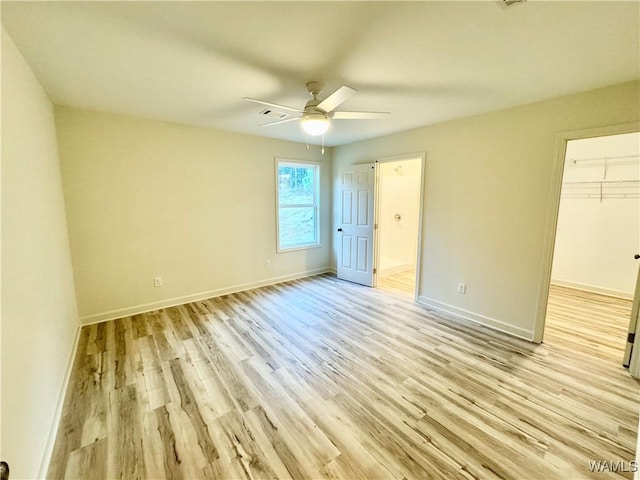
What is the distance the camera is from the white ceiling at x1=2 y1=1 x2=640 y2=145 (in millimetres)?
1410

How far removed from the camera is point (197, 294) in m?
3.92

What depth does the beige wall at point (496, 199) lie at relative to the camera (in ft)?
8.30

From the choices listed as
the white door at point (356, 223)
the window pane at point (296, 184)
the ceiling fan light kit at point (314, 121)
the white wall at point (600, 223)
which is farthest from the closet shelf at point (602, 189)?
the ceiling fan light kit at point (314, 121)

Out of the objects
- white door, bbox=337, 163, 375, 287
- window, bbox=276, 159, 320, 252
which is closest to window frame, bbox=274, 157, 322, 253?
window, bbox=276, 159, 320, 252

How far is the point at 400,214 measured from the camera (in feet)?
19.5

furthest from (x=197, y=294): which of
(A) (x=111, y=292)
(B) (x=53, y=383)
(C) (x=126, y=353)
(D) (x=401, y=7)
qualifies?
(D) (x=401, y=7)

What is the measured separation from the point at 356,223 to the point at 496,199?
6.97 ft

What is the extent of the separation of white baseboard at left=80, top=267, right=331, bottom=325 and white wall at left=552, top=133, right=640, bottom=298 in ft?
14.2

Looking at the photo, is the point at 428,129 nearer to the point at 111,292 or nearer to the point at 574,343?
the point at 574,343

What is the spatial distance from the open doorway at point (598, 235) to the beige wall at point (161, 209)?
13.9ft

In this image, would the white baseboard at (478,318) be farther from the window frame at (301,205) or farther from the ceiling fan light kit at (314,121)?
the ceiling fan light kit at (314,121)

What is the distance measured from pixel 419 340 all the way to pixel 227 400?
75.4 inches

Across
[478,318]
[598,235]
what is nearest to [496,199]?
[478,318]

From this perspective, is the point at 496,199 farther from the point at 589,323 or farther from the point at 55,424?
the point at 55,424
